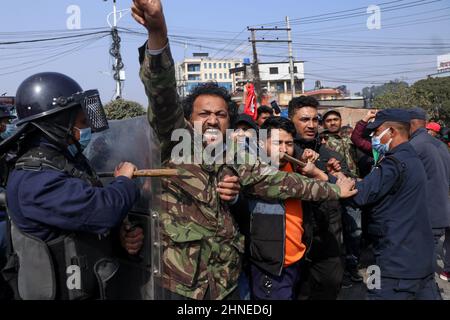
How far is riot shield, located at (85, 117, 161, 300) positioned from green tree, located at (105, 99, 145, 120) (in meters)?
Result: 5.23

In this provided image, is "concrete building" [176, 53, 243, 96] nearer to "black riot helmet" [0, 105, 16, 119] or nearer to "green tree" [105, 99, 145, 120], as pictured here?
"green tree" [105, 99, 145, 120]

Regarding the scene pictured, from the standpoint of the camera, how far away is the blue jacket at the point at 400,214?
264 cm

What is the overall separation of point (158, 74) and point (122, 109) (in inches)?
234

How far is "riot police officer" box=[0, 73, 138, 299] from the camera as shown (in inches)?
67.9

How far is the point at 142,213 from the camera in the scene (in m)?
2.04

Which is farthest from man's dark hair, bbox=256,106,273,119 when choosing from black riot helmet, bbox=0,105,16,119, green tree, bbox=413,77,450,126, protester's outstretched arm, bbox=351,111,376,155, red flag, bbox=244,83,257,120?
green tree, bbox=413,77,450,126

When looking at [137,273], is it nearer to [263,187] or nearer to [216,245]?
[216,245]

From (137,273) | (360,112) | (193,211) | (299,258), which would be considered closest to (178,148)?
(193,211)

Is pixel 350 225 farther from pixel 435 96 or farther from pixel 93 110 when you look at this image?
pixel 435 96

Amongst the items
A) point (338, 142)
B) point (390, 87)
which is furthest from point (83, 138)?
point (390, 87)

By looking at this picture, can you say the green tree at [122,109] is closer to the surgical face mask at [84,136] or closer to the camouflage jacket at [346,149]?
the camouflage jacket at [346,149]

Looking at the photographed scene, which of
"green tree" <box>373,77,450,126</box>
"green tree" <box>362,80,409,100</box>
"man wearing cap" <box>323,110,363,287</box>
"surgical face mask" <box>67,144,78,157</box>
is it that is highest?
"green tree" <box>362,80,409,100</box>

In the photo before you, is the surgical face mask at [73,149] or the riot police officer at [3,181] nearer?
the surgical face mask at [73,149]

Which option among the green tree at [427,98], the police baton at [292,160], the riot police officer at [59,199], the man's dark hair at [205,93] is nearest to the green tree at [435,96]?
the green tree at [427,98]
